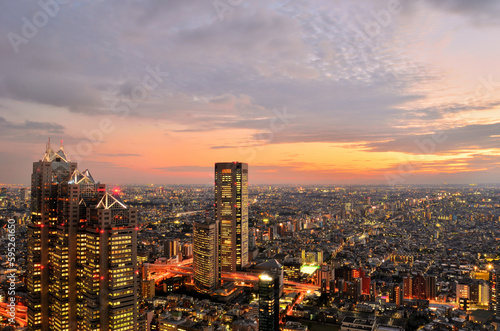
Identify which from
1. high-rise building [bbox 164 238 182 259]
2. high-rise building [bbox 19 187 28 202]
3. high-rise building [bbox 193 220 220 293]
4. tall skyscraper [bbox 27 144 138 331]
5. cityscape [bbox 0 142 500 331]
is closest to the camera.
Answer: tall skyscraper [bbox 27 144 138 331]

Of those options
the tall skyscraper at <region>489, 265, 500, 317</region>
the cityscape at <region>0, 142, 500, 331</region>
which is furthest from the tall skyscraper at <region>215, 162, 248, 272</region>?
the tall skyscraper at <region>489, 265, 500, 317</region>

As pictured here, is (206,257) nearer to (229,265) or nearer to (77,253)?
(229,265)

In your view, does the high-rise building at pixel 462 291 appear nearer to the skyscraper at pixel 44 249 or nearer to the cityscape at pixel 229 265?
the cityscape at pixel 229 265

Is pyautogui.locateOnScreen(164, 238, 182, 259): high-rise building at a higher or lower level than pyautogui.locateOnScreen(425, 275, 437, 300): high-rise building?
higher

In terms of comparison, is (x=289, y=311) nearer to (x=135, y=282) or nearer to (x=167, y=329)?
(x=167, y=329)

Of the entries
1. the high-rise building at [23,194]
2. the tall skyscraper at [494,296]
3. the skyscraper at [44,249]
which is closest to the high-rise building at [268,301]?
the skyscraper at [44,249]

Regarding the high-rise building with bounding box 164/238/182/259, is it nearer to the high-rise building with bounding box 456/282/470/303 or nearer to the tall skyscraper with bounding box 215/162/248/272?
the tall skyscraper with bounding box 215/162/248/272

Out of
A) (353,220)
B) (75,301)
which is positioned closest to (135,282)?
(75,301)

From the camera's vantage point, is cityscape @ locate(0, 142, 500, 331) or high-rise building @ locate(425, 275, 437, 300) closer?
cityscape @ locate(0, 142, 500, 331)

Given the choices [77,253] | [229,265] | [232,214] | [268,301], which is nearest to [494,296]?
[268,301]
